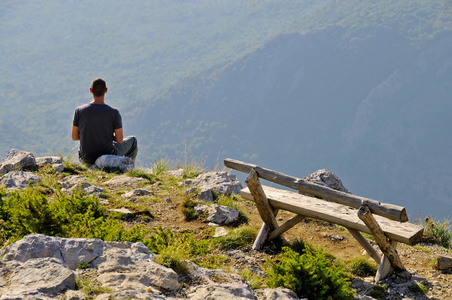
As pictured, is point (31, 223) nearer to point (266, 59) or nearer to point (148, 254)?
point (148, 254)

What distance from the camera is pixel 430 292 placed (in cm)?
471

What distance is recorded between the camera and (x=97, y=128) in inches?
327

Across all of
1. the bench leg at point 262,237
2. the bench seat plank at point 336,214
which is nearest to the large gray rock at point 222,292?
the bench seat plank at point 336,214

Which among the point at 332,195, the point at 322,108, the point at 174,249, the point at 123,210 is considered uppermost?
the point at 322,108

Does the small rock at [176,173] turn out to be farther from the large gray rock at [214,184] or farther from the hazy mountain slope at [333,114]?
the hazy mountain slope at [333,114]

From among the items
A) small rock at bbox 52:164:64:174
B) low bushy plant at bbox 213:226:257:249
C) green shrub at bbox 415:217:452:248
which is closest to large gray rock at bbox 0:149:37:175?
small rock at bbox 52:164:64:174

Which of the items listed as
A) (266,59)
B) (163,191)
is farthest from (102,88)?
(266,59)

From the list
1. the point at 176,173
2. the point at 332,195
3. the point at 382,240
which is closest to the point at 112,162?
the point at 176,173

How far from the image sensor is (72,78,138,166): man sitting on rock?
8.14 metres

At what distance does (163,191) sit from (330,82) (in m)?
182

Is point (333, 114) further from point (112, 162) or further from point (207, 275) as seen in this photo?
point (207, 275)

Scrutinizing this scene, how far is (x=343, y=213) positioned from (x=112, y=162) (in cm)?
479

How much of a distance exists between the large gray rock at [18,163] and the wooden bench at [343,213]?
14.7ft

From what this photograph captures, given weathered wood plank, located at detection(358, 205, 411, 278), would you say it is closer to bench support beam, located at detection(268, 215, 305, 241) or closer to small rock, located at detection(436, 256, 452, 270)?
small rock, located at detection(436, 256, 452, 270)
